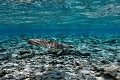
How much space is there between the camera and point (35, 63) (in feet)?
30.4

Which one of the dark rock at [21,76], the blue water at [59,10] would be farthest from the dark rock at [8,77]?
the blue water at [59,10]

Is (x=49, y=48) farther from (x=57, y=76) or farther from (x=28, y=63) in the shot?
(x=57, y=76)

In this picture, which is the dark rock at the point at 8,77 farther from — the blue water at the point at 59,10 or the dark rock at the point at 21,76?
the blue water at the point at 59,10

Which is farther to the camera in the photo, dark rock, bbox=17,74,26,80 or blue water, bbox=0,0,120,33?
blue water, bbox=0,0,120,33

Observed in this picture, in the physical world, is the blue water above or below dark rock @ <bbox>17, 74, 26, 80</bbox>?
below

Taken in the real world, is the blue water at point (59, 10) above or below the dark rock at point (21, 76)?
below

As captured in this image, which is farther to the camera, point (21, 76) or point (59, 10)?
point (59, 10)

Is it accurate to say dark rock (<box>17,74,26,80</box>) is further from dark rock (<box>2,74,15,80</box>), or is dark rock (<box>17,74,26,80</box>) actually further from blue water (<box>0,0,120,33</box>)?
blue water (<box>0,0,120,33</box>)

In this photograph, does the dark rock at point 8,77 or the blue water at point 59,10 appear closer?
the dark rock at point 8,77

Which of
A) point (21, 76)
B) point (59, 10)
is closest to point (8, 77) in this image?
point (21, 76)

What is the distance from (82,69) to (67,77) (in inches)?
54.0

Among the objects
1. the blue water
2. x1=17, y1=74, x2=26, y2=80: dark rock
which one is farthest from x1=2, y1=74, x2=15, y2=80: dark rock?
the blue water

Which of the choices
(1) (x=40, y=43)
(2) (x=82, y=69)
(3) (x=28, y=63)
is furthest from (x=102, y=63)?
(1) (x=40, y=43)

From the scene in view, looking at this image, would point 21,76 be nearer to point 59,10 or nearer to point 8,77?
point 8,77
